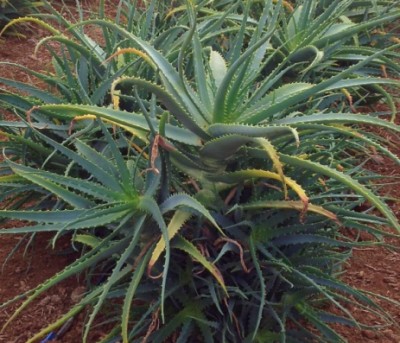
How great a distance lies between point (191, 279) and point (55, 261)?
0.79 metres

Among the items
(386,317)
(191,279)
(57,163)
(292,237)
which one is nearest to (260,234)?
(292,237)

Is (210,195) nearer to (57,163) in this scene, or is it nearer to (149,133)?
(149,133)

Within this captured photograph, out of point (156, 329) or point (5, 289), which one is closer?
point (156, 329)

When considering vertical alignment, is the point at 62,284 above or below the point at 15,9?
below

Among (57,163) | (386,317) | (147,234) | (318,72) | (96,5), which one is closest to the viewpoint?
(147,234)

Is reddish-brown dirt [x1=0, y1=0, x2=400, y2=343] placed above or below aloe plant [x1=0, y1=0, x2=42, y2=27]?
below

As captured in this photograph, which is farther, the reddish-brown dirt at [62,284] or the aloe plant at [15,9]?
the aloe plant at [15,9]

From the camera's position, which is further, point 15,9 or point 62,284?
point 15,9

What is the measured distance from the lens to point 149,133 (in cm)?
218

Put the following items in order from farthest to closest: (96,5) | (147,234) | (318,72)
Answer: (96,5) < (318,72) < (147,234)

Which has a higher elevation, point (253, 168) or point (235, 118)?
point (235, 118)

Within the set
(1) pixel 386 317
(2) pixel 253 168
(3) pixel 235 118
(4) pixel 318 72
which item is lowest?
(1) pixel 386 317

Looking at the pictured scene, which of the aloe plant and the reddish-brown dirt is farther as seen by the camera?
the aloe plant

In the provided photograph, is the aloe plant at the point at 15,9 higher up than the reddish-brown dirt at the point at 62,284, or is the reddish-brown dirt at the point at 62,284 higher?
the aloe plant at the point at 15,9
